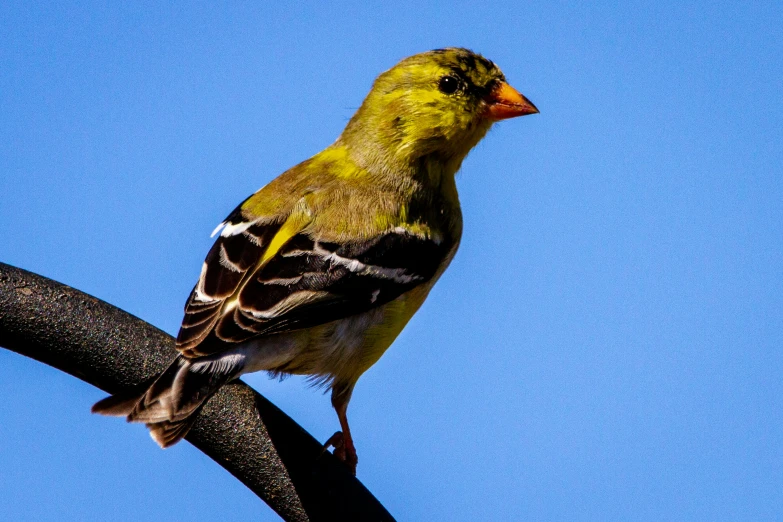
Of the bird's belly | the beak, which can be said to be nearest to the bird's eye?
the beak

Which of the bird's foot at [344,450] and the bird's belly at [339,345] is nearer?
the bird's belly at [339,345]

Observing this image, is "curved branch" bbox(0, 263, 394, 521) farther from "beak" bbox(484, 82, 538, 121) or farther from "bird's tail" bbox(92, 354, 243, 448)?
"beak" bbox(484, 82, 538, 121)

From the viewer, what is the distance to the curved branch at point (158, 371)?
252cm

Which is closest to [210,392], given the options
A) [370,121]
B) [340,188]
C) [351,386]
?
[351,386]

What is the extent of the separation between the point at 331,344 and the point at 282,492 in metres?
0.67

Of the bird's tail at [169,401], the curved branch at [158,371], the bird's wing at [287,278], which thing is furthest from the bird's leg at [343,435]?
the bird's tail at [169,401]

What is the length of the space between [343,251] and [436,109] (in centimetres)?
81

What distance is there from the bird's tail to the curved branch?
0.11m

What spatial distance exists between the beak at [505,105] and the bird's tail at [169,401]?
5.65 ft

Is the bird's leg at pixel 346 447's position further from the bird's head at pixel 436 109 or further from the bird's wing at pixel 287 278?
the bird's head at pixel 436 109

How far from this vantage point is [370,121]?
3.92 meters

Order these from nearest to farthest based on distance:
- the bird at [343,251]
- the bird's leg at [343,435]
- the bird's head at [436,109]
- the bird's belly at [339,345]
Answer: the bird at [343,251] → the bird's belly at [339,345] → the bird's leg at [343,435] → the bird's head at [436,109]

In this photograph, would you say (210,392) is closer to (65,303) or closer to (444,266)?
(65,303)

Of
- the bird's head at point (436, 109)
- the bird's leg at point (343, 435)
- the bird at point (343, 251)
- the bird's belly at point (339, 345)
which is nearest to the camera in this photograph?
the bird at point (343, 251)
